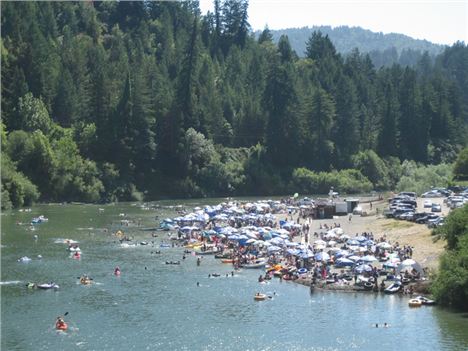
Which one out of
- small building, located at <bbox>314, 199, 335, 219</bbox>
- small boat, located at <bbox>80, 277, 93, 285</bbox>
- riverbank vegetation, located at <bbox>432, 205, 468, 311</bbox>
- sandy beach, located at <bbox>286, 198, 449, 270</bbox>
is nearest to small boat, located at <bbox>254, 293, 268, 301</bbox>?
riverbank vegetation, located at <bbox>432, 205, 468, 311</bbox>

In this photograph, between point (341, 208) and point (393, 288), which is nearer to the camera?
point (393, 288)

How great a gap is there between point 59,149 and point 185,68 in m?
25.4

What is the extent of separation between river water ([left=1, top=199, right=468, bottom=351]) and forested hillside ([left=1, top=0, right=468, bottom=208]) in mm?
36063

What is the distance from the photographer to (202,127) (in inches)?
5202

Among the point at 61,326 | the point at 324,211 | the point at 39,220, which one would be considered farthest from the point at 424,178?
the point at 61,326

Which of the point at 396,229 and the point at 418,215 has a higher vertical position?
the point at 418,215

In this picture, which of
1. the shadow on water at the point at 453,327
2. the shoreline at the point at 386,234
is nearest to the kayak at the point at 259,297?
the shoreline at the point at 386,234

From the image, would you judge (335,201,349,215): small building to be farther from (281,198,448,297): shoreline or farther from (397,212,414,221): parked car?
(397,212,414,221): parked car

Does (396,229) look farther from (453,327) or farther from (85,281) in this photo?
(453,327)

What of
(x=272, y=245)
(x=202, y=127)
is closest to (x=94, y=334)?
(x=272, y=245)

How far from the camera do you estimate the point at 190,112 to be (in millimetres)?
130250

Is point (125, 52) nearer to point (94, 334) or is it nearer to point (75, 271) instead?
point (75, 271)

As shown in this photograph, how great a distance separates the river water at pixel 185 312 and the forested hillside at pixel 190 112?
36063 mm

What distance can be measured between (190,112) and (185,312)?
2920 inches
